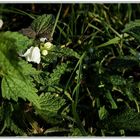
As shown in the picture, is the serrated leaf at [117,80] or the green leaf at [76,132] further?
the serrated leaf at [117,80]

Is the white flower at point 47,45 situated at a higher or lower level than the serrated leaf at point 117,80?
higher

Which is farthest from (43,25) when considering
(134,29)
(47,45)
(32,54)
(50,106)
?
(134,29)

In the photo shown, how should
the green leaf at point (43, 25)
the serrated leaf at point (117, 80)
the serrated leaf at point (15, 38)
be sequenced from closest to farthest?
1. the serrated leaf at point (15, 38)
2. the green leaf at point (43, 25)
3. the serrated leaf at point (117, 80)

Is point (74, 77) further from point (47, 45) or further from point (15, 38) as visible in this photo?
point (15, 38)

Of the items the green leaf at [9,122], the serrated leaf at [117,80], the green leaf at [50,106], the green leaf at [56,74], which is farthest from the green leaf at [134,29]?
the green leaf at [9,122]

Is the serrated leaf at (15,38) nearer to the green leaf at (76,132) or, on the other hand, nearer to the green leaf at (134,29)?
the green leaf at (76,132)

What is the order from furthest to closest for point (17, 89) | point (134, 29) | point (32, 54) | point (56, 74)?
point (134, 29) < point (56, 74) < point (32, 54) < point (17, 89)

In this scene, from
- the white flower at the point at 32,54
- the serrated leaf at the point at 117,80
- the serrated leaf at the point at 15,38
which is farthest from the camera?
the serrated leaf at the point at 117,80

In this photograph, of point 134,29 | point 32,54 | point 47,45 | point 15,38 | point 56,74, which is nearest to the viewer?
point 15,38

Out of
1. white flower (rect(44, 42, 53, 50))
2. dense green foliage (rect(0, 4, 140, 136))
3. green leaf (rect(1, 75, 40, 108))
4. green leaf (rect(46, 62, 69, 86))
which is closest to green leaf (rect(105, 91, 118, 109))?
dense green foliage (rect(0, 4, 140, 136))
